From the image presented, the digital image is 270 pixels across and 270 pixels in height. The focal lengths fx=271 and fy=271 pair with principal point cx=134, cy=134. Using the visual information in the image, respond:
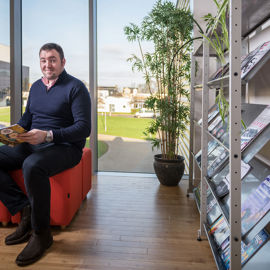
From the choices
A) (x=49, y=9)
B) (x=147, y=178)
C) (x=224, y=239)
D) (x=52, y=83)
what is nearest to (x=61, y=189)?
(x=52, y=83)

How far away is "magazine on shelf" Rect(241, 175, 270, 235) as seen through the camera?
1137 millimetres

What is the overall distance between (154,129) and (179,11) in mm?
1242

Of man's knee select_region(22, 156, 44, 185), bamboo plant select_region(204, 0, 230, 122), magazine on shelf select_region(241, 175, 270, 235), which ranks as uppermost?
bamboo plant select_region(204, 0, 230, 122)

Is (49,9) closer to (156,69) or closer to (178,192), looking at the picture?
(156,69)

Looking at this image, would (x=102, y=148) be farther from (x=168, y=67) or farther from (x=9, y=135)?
(x=9, y=135)

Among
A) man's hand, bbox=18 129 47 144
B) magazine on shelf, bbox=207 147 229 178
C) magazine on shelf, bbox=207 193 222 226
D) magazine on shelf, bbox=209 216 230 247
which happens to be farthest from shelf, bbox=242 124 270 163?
man's hand, bbox=18 129 47 144

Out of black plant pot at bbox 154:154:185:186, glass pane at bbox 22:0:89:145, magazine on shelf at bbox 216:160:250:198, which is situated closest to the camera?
magazine on shelf at bbox 216:160:250:198

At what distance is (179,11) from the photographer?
8.98 ft

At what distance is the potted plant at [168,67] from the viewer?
2.77 meters

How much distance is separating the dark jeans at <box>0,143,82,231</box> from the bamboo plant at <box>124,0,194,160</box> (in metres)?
1.22

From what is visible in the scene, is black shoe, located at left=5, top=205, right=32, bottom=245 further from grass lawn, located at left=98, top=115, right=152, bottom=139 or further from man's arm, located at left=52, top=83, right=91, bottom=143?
grass lawn, located at left=98, top=115, right=152, bottom=139

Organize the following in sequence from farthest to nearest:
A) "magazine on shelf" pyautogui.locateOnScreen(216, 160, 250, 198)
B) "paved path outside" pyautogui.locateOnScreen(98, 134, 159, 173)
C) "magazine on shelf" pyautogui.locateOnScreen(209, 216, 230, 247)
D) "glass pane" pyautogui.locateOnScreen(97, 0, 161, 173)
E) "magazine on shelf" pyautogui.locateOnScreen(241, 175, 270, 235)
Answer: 1. "paved path outside" pyautogui.locateOnScreen(98, 134, 159, 173)
2. "glass pane" pyautogui.locateOnScreen(97, 0, 161, 173)
3. "magazine on shelf" pyautogui.locateOnScreen(209, 216, 230, 247)
4. "magazine on shelf" pyautogui.locateOnScreen(216, 160, 250, 198)
5. "magazine on shelf" pyautogui.locateOnScreen(241, 175, 270, 235)

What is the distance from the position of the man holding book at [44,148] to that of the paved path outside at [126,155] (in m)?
1.62

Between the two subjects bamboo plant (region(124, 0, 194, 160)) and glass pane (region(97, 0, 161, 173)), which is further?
glass pane (region(97, 0, 161, 173))
